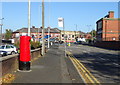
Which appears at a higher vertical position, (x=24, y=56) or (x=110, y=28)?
(x=110, y=28)

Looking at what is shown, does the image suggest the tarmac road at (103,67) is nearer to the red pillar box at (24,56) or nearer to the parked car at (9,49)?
the red pillar box at (24,56)

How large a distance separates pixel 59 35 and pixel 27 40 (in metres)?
119

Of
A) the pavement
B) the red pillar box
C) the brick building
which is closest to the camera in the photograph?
the pavement

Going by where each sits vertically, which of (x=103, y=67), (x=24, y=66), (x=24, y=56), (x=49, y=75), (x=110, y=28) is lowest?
(x=103, y=67)

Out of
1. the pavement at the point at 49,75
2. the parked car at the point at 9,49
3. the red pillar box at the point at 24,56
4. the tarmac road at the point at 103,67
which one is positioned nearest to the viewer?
the pavement at the point at 49,75

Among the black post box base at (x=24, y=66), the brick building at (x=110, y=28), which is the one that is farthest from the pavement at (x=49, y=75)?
the brick building at (x=110, y=28)

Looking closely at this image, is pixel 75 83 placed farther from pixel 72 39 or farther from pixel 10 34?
pixel 72 39

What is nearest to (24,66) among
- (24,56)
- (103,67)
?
(24,56)

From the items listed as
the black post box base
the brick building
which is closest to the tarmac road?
the black post box base

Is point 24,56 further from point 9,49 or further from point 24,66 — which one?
point 9,49

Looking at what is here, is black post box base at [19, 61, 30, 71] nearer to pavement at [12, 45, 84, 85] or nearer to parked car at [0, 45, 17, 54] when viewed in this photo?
pavement at [12, 45, 84, 85]

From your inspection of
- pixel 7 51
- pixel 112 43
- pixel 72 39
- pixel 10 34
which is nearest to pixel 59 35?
pixel 72 39

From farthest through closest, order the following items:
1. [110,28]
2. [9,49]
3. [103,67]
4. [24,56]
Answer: [110,28] < [9,49] < [103,67] < [24,56]

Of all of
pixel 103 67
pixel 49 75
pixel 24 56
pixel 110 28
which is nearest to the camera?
pixel 49 75
